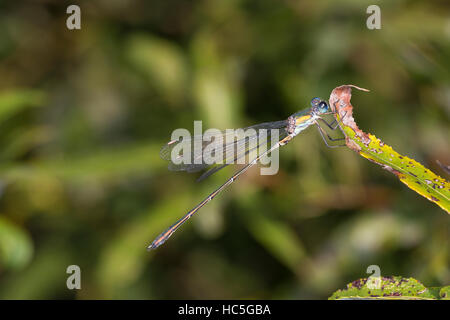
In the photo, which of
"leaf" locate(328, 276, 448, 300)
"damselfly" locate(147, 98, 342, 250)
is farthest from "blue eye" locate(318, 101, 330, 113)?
"leaf" locate(328, 276, 448, 300)

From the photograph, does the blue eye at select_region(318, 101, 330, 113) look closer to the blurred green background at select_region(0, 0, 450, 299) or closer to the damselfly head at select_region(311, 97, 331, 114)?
the damselfly head at select_region(311, 97, 331, 114)

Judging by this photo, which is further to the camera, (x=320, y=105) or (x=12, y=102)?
(x=12, y=102)

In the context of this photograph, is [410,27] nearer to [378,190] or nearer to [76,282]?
[378,190]

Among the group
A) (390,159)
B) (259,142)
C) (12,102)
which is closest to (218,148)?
(259,142)

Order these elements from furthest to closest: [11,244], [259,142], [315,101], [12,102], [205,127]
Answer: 1. [205,127]
2. [259,142]
3. [12,102]
4. [315,101]
5. [11,244]

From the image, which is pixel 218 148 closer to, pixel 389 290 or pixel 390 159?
pixel 390 159

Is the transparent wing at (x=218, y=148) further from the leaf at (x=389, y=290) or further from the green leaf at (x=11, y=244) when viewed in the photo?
the leaf at (x=389, y=290)
